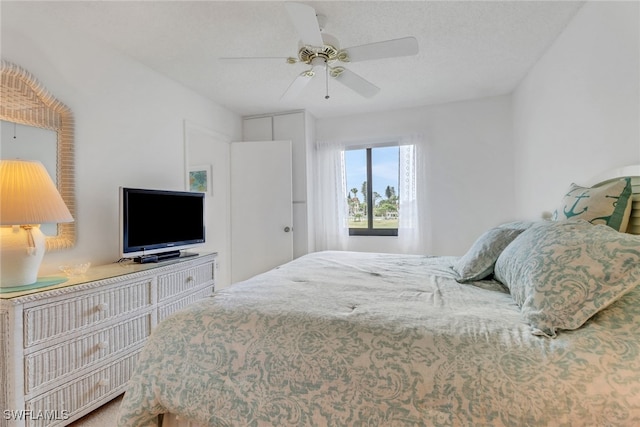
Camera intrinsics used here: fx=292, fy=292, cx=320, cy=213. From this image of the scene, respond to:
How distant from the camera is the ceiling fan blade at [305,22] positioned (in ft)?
4.63

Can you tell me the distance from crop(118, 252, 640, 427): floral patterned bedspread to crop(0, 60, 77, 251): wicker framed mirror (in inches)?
54.6

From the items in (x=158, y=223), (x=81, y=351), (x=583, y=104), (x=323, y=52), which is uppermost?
(x=323, y=52)

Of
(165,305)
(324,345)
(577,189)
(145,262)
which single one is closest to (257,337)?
(324,345)

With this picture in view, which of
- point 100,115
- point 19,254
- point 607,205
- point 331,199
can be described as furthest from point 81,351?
point 331,199

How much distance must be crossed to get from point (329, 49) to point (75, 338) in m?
2.26

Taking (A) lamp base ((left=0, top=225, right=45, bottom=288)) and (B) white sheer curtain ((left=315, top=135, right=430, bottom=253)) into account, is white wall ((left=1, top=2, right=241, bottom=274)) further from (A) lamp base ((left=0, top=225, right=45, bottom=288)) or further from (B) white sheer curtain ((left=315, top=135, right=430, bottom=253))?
(B) white sheer curtain ((left=315, top=135, right=430, bottom=253))

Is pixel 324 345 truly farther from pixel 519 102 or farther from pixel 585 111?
pixel 519 102

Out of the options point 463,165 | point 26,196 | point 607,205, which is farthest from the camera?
point 463,165

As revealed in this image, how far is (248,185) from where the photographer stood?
3.78 m

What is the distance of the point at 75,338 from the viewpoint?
1.58 meters

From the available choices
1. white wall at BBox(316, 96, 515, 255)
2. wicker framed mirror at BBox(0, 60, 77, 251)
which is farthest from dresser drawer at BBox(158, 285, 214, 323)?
→ white wall at BBox(316, 96, 515, 255)

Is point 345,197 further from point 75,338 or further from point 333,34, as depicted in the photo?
point 75,338

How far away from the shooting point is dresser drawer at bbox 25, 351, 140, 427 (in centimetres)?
143

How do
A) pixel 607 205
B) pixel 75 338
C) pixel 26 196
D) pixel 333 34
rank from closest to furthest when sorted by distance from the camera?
pixel 607 205
pixel 26 196
pixel 75 338
pixel 333 34
